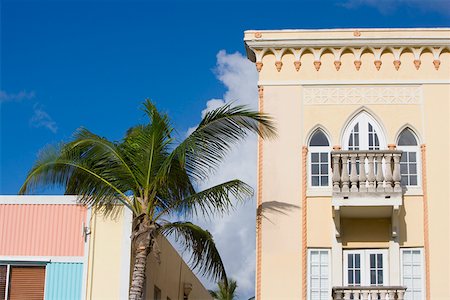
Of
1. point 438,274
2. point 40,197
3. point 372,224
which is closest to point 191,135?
point 40,197

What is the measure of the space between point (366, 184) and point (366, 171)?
0.38 m

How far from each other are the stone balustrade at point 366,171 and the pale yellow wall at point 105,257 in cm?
527

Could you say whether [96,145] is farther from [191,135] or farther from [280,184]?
[280,184]

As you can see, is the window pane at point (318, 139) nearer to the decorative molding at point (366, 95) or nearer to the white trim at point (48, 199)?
the decorative molding at point (366, 95)

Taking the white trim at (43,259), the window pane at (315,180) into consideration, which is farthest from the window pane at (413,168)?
the white trim at (43,259)

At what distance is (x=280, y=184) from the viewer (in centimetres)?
2373

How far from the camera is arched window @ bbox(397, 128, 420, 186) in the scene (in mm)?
23703

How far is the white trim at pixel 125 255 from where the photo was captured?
813 inches

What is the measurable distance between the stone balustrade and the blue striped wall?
20.6ft

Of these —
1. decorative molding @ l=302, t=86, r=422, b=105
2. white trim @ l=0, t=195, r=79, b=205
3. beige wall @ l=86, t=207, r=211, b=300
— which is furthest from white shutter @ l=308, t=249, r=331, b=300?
white trim @ l=0, t=195, r=79, b=205

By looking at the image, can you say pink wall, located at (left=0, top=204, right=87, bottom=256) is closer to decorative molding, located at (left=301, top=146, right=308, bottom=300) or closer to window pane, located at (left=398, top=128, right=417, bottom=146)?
decorative molding, located at (left=301, top=146, right=308, bottom=300)

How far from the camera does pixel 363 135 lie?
24.0m

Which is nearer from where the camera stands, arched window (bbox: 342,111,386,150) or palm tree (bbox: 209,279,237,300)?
arched window (bbox: 342,111,386,150)

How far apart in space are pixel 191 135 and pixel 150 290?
4706 millimetres
